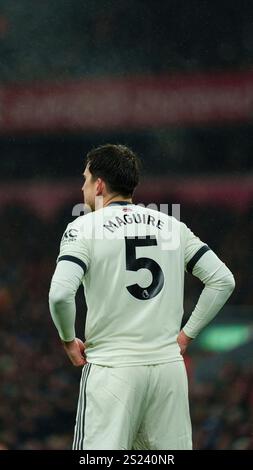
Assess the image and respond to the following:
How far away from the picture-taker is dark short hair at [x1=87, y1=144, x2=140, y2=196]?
318 centimetres

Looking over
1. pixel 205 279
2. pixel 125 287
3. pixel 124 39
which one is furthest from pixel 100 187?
pixel 124 39

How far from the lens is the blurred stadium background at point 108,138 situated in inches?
248

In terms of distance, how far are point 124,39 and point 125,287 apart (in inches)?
151

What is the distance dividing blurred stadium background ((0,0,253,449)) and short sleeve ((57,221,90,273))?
3202mm

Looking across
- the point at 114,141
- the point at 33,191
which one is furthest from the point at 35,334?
the point at 114,141

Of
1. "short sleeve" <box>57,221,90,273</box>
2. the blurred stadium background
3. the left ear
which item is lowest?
"short sleeve" <box>57,221,90,273</box>

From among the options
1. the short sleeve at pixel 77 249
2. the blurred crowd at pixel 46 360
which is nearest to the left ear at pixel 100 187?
the short sleeve at pixel 77 249

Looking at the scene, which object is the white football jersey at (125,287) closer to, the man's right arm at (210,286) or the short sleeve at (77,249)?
the short sleeve at (77,249)

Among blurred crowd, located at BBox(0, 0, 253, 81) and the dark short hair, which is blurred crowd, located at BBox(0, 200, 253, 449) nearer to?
blurred crowd, located at BBox(0, 0, 253, 81)

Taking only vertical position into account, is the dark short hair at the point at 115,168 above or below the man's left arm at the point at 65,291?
above

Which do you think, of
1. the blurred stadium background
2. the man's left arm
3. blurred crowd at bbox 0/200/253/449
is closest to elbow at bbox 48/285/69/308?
the man's left arm

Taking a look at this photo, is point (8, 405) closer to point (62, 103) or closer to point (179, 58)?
point (62, 103)

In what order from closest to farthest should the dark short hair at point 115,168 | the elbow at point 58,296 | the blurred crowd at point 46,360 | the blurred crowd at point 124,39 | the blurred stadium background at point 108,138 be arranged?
the elbow at point 58,296, the dark short hair at point 115,168, the blurred crowd at point 46,360, the blurred stadium background at point 108,138, the blurred crowd at point 124,39

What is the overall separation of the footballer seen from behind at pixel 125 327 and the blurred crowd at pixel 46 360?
9.61 feet
